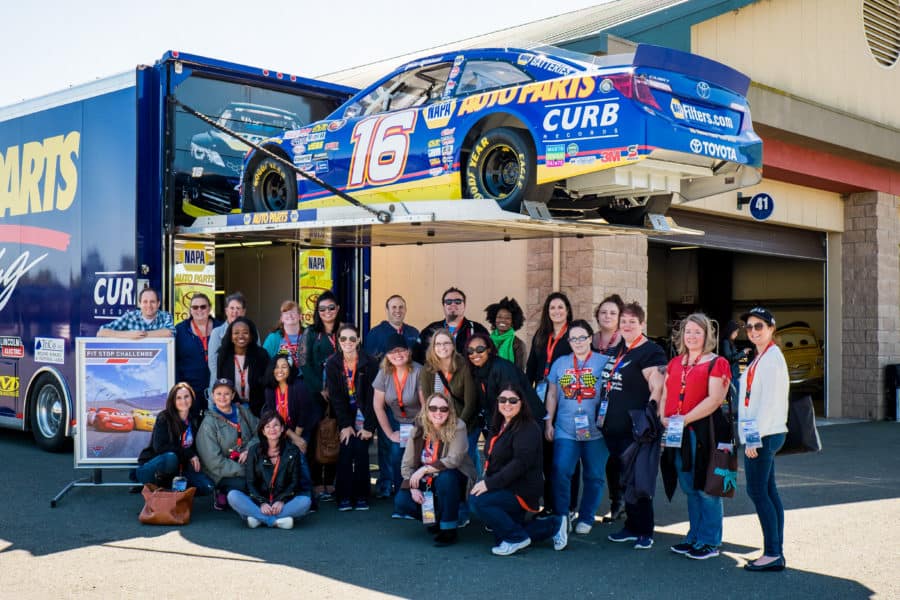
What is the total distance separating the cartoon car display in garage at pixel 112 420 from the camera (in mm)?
8047

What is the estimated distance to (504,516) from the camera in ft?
20.8

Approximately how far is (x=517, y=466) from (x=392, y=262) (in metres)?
7.98

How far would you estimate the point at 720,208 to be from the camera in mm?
14156

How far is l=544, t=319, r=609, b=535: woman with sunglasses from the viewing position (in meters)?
6.93

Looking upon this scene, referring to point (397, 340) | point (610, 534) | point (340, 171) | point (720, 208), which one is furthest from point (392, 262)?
point (610, 534)

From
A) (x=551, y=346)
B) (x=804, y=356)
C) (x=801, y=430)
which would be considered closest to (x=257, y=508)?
(x=551, y=346)

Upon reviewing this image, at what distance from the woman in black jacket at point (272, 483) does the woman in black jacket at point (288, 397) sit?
39 centimetres

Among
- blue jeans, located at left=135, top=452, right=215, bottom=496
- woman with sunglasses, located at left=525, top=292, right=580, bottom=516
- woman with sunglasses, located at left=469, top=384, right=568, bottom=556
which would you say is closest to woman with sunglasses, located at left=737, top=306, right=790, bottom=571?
woman with sunglasses, located at left=469, top=384, right=568, bottom=556

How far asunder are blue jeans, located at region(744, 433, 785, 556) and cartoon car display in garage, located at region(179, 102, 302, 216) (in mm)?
5525

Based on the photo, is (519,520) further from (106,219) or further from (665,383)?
(106,219)

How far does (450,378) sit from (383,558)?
1.54 m

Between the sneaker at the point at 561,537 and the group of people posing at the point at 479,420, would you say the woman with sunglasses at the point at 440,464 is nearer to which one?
the group of people posing at the point at 479,420

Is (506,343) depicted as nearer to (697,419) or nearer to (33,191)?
(697,419)

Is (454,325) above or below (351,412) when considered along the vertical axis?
above
